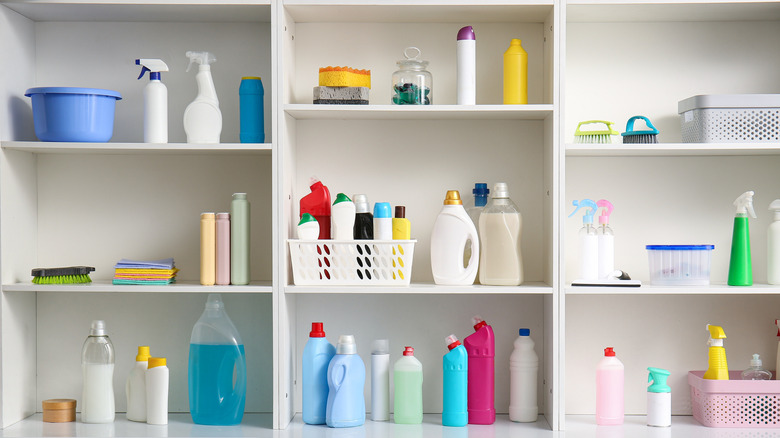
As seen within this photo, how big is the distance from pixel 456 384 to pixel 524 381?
0.71 feet

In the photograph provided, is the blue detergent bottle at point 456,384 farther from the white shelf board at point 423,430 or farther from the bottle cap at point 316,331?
the bottle cap at point 316,331

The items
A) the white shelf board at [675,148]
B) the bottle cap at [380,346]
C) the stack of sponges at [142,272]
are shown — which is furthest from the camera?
the bottle cap at [380,346]

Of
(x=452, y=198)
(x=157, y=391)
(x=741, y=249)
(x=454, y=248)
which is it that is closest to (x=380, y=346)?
(x=454, y=248)

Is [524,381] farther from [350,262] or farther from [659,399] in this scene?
[350,262]

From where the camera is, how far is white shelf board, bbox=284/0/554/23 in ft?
6.53

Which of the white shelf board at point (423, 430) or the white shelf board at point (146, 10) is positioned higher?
the white shelf board at point (146, 10)

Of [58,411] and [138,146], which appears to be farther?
[58,411]

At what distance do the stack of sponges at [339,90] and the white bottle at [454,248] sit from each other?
39cm

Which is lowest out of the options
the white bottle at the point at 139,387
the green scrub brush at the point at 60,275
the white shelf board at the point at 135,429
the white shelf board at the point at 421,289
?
the white shelf board at the point at 135,429

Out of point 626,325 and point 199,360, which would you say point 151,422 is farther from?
A: point 626,325

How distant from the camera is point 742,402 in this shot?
2027 millimetres

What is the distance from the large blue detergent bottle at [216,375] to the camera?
2072 mm

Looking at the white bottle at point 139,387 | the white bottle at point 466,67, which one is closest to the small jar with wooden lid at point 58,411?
the white bottle at point 139,387

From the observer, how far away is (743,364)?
2232 millimetres
